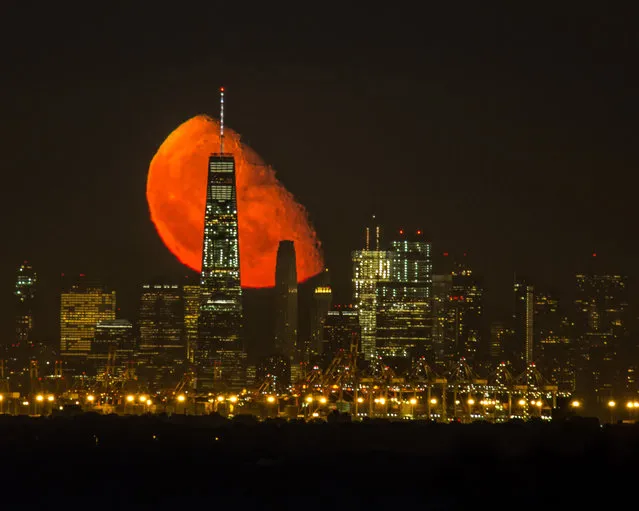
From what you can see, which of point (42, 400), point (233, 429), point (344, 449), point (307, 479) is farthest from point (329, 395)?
point (307, 479)

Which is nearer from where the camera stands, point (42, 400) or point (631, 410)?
point (631, 410)

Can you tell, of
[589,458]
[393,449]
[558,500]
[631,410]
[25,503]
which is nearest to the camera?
[558,500]

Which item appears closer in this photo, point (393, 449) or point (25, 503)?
point (25, 503)

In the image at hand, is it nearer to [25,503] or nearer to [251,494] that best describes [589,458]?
[251,494]

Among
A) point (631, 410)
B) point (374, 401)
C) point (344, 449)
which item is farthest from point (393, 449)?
point (374, 401)

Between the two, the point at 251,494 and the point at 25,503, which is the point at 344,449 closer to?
the point at 251,494

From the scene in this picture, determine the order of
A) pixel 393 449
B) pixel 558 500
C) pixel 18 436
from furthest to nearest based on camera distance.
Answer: pixel 18 436 → pixel 393 449 → pixel 558 500
